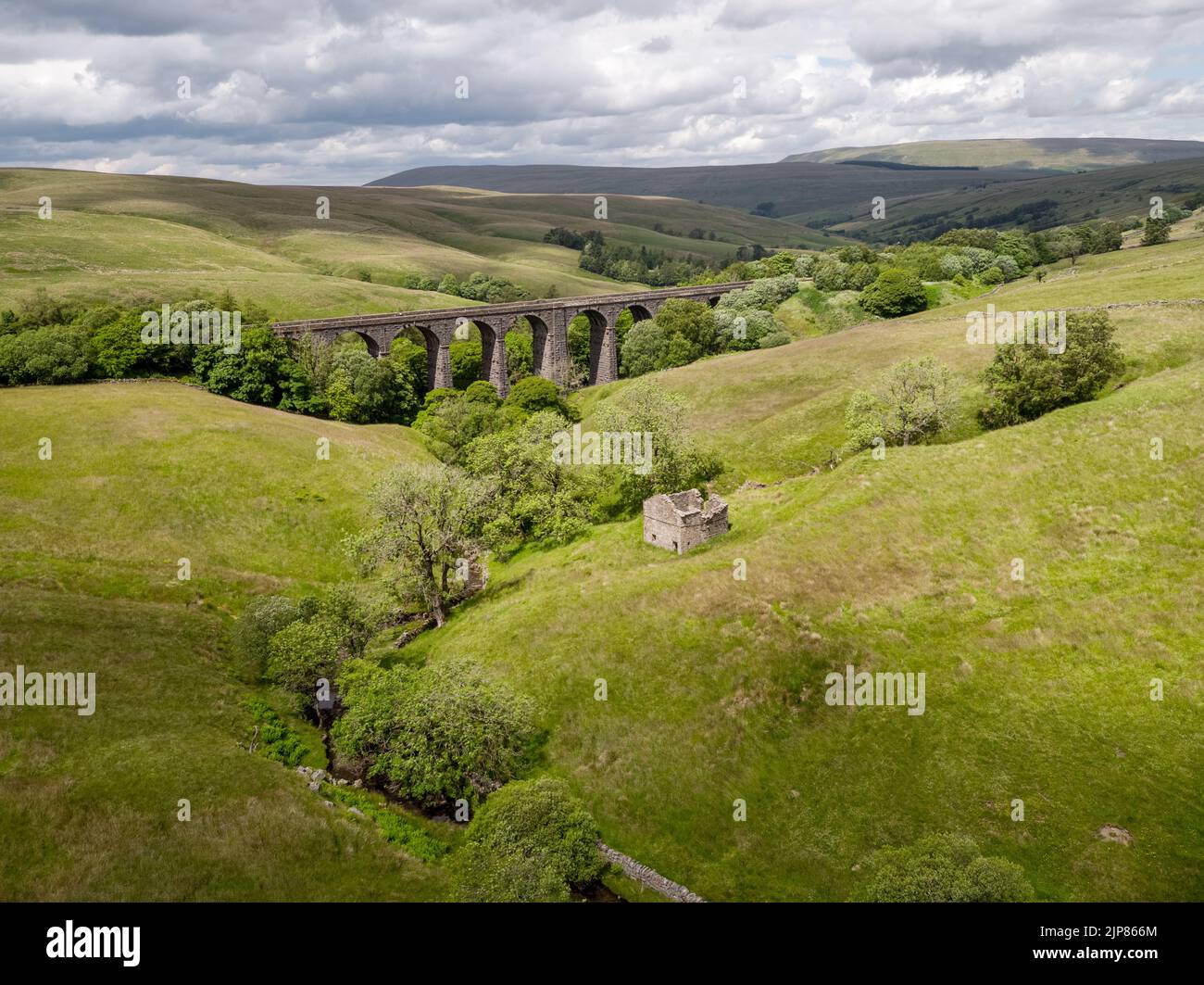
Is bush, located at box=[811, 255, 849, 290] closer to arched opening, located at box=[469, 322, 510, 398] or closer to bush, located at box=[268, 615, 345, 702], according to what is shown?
arched opening, located at box=[469, 322, 510, 398]

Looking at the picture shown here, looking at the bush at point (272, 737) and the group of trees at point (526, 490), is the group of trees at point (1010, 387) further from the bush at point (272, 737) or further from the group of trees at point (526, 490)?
the bush at point (272, 737)

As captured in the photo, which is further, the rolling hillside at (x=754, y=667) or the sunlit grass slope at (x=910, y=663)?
the sunlit grass slope at (x=910, y=663)

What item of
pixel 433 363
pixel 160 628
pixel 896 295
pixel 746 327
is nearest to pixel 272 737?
pixel 160 628

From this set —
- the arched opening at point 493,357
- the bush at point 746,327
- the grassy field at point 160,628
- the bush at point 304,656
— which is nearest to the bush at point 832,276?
the bush at point 746,327

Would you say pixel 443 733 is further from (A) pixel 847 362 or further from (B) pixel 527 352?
(B) pixel 527 352

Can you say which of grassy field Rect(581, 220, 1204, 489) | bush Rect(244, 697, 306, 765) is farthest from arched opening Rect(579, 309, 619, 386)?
bush Rect(244, 697, 306, 765)
